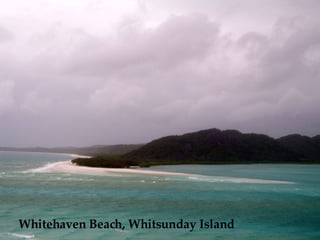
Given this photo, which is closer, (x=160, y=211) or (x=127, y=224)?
(x=127, y=224)

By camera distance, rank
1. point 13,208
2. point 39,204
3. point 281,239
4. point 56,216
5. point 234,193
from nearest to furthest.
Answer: point 281,239 → point 56,216 → point 13,208 → point 39,204 → point 234,193

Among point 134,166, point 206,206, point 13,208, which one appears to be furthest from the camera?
point 134,166

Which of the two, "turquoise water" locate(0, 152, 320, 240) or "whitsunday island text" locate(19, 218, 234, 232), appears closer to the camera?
"turquoise water" locate(0, 152, 320, 240)

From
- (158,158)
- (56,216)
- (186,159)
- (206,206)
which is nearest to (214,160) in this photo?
(186,159)

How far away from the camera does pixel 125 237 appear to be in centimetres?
2280

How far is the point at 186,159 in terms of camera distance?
→ 17025 cm

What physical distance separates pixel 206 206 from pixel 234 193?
Answer: 12.7m

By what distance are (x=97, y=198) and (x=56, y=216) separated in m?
10.2

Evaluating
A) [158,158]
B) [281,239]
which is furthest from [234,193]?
[158,158]

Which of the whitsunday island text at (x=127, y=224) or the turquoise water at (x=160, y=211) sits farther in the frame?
the whitsunday island text at (x=127, y=224)

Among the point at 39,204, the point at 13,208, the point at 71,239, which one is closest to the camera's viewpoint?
the point at 71,239

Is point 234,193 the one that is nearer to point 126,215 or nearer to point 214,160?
point 126,215

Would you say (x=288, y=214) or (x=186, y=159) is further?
(x=186, y=159)

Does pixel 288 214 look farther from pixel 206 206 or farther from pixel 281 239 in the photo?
pixel 281 239
